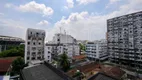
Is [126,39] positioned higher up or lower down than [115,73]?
higher up

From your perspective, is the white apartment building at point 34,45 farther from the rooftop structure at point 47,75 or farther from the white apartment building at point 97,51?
the white apartment building at point 97,51

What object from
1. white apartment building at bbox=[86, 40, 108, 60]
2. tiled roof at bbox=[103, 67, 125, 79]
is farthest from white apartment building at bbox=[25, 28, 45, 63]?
white apartment building at bbox=[86, 40, 108, 60]

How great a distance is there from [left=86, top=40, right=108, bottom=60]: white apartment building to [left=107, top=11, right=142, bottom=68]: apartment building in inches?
193

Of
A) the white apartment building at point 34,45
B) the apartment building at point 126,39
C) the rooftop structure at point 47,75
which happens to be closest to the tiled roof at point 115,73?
the rooftop structure at point 47,75

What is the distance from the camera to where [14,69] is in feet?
76.0

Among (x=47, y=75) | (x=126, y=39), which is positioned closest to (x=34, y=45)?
(x=47, y=75)

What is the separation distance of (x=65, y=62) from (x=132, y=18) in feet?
116

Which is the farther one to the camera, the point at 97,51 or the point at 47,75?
the point at 97,51

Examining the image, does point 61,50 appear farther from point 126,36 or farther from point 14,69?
point 126,36

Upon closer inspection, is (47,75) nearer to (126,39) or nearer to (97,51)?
(97,51)

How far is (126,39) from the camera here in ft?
129

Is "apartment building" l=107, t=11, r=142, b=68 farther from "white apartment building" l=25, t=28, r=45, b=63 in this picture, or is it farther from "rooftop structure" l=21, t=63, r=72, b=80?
"rooftop structure" l=21, t=63, r=72, b=80

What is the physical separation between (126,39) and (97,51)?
1533 cm

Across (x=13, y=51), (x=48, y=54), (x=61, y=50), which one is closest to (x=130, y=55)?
(x=61, y=50)
